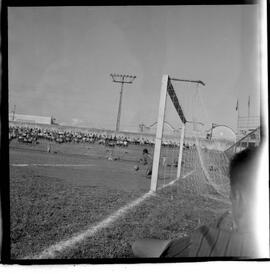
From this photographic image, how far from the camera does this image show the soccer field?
140 centimetres

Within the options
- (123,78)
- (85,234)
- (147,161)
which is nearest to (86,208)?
(85,234)

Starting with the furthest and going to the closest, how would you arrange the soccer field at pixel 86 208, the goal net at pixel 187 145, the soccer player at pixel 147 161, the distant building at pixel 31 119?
the soccer player at pixel 147 161
the goal net at pixel 187 145
the soccer field at pixel 86 208
the distant building at pixel 31 119

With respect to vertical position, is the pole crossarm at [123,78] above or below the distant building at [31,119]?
above

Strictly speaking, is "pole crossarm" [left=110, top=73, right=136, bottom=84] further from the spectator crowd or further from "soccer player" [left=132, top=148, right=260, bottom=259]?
"soccer player" [left=132, top=148, right=260, bottom=259]

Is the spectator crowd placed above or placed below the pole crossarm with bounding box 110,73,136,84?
below

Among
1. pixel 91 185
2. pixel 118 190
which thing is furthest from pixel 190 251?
pixel 118 190

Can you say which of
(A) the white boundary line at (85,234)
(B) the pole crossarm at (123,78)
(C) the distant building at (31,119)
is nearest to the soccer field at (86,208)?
(A) the white boundary line at (85,234)

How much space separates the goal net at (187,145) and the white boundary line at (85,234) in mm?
418

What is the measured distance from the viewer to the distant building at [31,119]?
50.1 inches

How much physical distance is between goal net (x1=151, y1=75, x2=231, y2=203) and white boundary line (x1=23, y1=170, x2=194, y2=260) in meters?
0.42

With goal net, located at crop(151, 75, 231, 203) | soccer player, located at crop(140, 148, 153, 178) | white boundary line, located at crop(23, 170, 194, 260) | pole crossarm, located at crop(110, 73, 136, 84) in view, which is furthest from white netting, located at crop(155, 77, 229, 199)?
white boundary line, located at crop(23, 170, 194, 260)

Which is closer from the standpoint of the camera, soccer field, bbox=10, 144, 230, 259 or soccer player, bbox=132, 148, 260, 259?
soccer player, bbox=132, 148, 260, 259

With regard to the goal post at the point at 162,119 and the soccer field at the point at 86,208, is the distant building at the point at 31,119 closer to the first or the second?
the soccer field at the point at 86,208

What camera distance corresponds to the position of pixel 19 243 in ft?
4.30
